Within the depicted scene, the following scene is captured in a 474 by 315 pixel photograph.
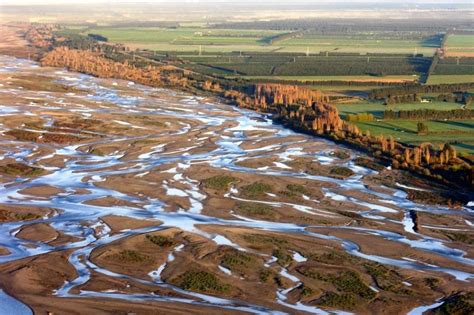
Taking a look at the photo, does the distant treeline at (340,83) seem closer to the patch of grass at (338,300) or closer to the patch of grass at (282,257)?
the patch of grass at (282,257)

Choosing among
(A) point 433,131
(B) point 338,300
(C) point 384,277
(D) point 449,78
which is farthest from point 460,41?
(B) point 338,300

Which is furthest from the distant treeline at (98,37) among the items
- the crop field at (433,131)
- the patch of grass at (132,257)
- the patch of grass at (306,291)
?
the patch of grass at (306,291)

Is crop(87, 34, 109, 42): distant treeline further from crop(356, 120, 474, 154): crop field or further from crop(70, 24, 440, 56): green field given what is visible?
crop(356, 120, 474, 154): crop field

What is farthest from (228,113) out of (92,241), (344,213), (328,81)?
(92,241)

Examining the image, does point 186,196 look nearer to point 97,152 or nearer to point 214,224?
point 214,224

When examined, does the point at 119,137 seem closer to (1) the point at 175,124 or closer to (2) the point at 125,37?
(1) the point at 175,124

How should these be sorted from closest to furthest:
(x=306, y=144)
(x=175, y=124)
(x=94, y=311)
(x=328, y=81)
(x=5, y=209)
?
(x=94, y=311), (x=5, y=209), (x=306, y=144), (x=175, y=124), (x=328, y=81)
